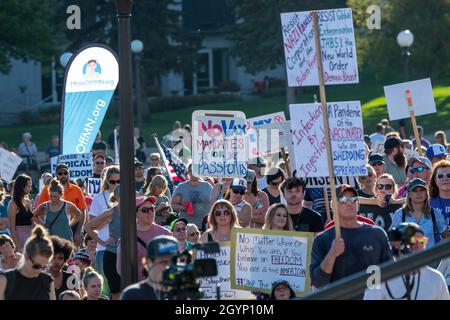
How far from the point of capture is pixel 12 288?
778 centimetres

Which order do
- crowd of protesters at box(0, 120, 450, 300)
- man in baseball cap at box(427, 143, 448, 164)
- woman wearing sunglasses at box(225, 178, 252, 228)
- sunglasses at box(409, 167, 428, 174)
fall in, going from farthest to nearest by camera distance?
man in baseball cap at box(427, 143, 448, 164)
sunglasses at box(409, 167, 428, 174)
woman wearing sunglasses at box(225, 178, 252, 228)
crowd of protesters at box(0, 120, 450, 300)

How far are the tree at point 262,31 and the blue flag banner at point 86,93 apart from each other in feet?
99.1

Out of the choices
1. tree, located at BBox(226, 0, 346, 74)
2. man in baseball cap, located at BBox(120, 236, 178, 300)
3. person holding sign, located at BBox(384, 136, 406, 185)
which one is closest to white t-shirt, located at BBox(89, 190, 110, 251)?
person holding sign, located at BBox(384, 136, 406, 185)

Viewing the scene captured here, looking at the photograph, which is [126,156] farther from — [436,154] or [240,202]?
[436,154]

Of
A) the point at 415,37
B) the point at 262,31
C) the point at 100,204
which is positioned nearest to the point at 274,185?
the point at 100,204

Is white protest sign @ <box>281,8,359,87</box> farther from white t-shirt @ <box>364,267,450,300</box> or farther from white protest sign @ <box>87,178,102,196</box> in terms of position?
white protest sign @ <box>87,178,102,196</box>

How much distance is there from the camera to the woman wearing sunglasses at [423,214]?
31.8 ft

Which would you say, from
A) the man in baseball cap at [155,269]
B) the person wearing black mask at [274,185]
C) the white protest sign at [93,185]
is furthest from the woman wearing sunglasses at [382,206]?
the white protest sign at [93,185]

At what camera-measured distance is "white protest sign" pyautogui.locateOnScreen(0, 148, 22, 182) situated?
17484 millimetres

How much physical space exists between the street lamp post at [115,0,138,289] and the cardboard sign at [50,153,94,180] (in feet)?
21.6

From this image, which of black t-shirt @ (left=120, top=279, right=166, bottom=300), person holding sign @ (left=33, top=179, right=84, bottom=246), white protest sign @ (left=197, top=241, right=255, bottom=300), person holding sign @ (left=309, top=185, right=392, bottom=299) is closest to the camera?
black t-shirt @ (left=120, top=279, right=166, bottom=300)
